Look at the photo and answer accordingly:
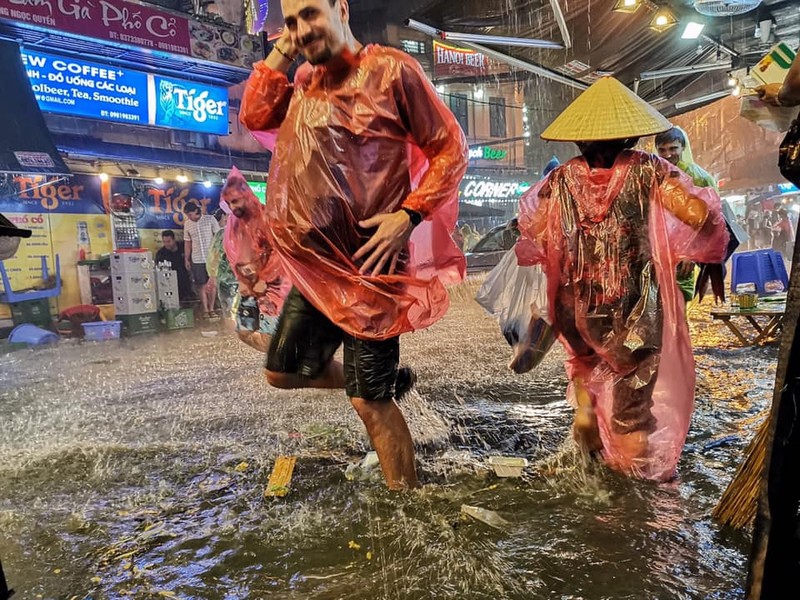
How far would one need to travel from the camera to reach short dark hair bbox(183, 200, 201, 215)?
9.77 m

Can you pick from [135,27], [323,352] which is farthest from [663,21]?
[135,27]

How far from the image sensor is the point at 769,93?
1.45 metres

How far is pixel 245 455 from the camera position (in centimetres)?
270

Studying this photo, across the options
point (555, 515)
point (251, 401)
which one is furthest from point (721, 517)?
point (251, 401)

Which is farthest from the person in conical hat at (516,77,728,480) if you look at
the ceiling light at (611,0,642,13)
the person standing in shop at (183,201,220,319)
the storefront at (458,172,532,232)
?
the storefront at (458,172,532,232)

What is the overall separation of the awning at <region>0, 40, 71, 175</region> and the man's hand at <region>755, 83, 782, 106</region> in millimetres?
9086

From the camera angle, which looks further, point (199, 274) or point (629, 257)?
point (199, 274)

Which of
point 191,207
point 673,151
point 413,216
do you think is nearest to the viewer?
point 413,216

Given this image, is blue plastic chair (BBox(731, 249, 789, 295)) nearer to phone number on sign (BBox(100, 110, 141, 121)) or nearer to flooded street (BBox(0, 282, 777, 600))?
flooded street (BBox(0, 282, 777, 600))

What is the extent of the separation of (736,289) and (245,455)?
282 inches

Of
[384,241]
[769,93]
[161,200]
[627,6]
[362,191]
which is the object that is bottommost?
[384,241]

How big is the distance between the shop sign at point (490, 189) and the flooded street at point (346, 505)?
17423mm

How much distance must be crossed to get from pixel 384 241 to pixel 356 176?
28 cm

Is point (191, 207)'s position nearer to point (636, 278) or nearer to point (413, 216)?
point (413, 216)
